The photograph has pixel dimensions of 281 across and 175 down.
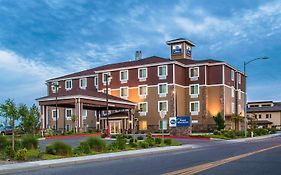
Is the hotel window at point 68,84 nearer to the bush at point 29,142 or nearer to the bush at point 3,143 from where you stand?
the bush at point 3,143

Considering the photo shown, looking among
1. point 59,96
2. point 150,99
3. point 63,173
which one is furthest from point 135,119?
point 63,173

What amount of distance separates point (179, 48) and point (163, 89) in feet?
36.0

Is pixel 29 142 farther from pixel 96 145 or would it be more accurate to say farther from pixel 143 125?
pixel 143 125

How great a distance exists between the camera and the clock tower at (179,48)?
70938 millimetres

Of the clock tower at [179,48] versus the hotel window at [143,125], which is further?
the clock tower at [179,48]

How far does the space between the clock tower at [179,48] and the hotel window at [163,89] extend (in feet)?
30.6

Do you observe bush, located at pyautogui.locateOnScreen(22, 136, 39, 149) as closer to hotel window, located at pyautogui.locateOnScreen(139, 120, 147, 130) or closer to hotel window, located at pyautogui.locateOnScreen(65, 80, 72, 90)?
hotel window, located at pyautogui.locateOnScreen(139, 120, 147, 130)

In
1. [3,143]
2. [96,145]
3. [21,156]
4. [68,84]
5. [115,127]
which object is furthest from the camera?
[68,84]

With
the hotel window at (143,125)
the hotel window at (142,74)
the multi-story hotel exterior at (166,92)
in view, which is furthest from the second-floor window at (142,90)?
the hotel window at (143,125)

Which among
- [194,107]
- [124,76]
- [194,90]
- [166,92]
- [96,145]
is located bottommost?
[96,145]

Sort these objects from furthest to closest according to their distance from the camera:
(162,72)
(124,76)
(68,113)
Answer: (68,113) → (124,76) → (162,72)

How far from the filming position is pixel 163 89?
64.2 meters

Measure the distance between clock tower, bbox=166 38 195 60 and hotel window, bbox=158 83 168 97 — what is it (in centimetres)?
934

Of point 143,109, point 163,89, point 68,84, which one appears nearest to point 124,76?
point 143,109
